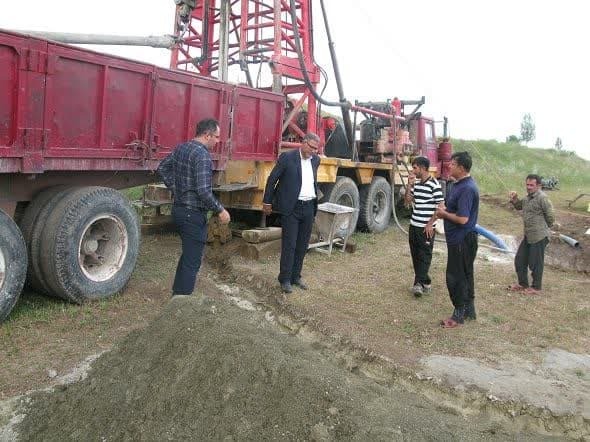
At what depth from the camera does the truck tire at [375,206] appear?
978 cm

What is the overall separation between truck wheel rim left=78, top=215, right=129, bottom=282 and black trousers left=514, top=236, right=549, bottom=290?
188 inches

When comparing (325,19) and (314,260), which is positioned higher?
(325,19)

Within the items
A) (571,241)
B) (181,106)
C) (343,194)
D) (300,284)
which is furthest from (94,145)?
(571,241)

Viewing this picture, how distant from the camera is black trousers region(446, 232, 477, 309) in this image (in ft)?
15.8

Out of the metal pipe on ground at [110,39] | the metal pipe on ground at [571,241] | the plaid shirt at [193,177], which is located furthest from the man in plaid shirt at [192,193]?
the metal pipe on ground at [571,241]

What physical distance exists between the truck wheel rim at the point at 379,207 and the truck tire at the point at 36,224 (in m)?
6.80

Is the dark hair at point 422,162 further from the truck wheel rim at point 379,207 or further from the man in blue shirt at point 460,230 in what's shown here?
the truck wheel rim at point 379,207

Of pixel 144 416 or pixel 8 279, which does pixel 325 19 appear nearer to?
pixel 8 279

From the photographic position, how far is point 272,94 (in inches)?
281

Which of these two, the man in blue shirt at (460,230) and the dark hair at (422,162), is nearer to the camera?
the man in blue shirt at (460,230)

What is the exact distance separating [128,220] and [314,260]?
2.99m

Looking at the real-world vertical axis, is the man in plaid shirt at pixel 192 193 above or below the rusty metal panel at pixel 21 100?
below

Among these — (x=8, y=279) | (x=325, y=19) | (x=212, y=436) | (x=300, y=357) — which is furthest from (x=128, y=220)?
(x=325, y=19)

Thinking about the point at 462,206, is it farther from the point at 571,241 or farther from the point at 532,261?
the point at 571,241
